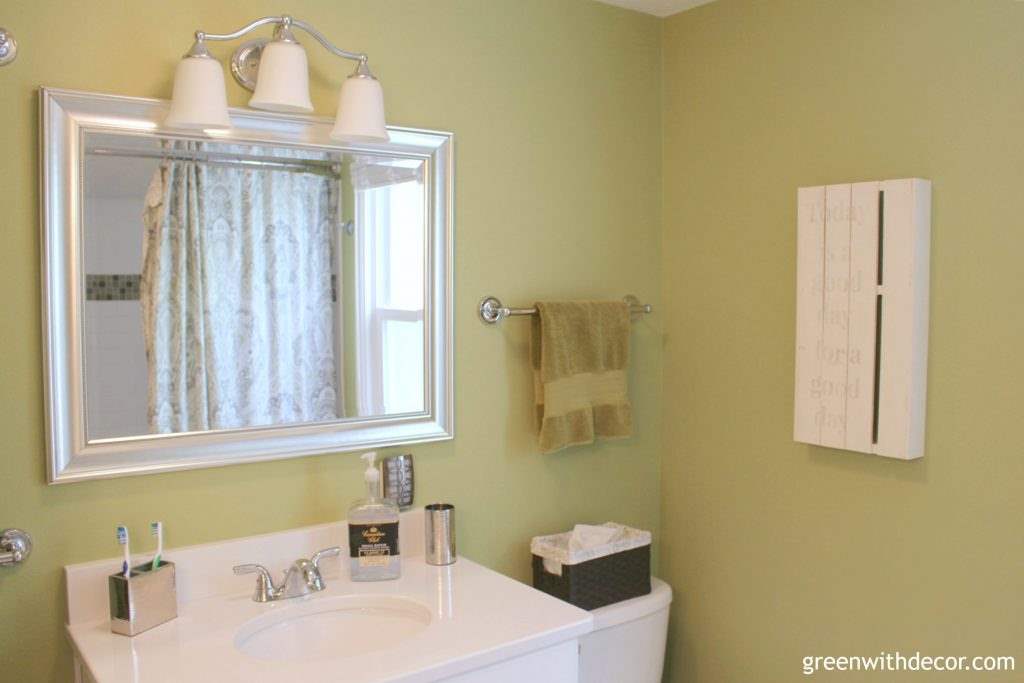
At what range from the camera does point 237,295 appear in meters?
1.86

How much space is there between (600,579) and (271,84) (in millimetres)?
1322

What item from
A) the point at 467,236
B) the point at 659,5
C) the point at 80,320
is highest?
the point at 659,5

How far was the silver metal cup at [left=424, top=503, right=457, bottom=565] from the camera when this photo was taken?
207 cm

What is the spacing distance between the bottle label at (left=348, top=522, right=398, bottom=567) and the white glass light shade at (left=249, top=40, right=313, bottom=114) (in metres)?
0.85

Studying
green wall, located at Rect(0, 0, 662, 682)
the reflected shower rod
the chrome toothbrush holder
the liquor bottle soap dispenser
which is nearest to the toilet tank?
green wall, located at Rect(0, 0, 662, 682)

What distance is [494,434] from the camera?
2273 mm

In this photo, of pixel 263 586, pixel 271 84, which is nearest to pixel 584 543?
pixel 263 586

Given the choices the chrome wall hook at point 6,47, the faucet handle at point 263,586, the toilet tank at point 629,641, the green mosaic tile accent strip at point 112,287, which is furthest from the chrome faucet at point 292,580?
the chrome wall hook at point 6,47

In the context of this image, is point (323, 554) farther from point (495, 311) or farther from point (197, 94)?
point (197, 94)

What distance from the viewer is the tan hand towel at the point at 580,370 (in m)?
2.25

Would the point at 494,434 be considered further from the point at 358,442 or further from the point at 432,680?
the point at 432,680

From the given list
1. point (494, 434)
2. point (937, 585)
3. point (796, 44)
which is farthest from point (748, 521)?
point (796, 44)

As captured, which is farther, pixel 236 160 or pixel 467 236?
pixel 467 236

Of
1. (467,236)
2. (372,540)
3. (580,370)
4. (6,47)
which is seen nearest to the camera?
(6,47)
